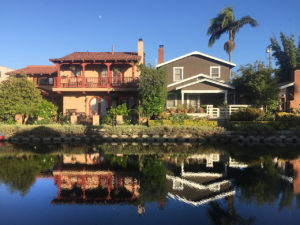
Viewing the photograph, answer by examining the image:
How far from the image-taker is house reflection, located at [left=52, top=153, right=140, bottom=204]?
18.7 ft

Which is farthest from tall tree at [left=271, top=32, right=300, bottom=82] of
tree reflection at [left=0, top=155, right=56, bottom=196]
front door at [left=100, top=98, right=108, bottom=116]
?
tree reflection at [left=0, top=155, right=56, bottom=196]

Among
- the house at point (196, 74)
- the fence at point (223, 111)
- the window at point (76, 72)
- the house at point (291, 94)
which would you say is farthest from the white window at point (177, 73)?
the window at point (76, 72)

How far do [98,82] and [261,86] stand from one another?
16185mm

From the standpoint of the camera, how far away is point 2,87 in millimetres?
19578

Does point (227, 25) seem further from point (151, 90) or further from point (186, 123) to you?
point (186, 123)

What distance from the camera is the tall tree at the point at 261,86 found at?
20250 mm

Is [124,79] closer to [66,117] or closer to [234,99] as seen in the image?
[66,117]

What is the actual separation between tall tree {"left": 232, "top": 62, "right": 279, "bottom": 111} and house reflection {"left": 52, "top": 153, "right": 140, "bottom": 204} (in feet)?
56.0

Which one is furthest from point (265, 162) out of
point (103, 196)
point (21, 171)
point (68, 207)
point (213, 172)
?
point (21, 171)

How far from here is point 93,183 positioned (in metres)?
6.79

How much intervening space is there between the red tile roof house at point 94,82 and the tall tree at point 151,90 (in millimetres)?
2923

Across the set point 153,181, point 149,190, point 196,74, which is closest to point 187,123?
point 196,74

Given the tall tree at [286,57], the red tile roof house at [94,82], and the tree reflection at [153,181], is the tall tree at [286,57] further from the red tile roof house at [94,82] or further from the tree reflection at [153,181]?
the tree reflection at [153,181]

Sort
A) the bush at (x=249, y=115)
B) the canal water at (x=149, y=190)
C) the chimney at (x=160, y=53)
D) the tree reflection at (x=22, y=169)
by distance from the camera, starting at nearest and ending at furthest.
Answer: the canal water at (x=149, y=190) < the tree reflection at (x=22, y=169) < the bush at (x=249, y=115) < the chimney at (x=160, y=53)
